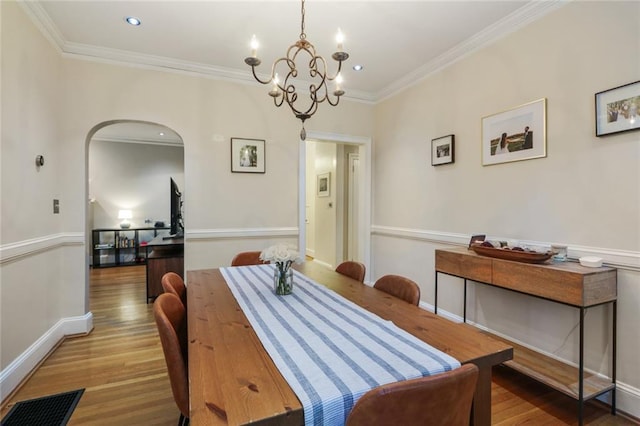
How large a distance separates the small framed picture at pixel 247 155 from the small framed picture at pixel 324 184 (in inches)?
89.5

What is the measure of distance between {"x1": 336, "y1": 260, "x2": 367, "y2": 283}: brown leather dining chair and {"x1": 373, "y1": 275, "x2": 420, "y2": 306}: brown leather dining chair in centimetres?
22

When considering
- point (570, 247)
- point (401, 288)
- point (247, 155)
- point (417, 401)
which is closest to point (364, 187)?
point (247, 155)

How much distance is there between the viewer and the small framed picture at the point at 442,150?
9.97 ft

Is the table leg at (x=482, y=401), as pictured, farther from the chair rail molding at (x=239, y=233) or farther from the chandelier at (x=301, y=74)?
the chair rail molding at (x=239, y=233)

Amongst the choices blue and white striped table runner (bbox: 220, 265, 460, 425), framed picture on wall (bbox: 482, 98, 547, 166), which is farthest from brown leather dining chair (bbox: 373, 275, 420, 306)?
framed picture on wall (bbox: 482, 98, 547, 166)

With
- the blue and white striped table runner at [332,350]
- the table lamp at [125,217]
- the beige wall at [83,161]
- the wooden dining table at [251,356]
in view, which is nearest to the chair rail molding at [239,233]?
the beige wall at [83,161]

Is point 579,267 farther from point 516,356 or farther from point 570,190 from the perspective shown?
point 516,356

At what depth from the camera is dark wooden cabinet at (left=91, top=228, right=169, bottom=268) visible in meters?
5.97

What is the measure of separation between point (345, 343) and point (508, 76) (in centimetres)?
261

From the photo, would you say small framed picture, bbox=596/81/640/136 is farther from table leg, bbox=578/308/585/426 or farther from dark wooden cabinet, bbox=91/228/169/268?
dark wooden cabinet, bbox=91/228/169/268

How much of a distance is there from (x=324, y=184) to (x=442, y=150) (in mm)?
3037

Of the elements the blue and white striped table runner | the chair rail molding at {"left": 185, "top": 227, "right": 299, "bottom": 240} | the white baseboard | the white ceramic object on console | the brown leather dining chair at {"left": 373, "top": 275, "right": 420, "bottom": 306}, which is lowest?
the white baseboard

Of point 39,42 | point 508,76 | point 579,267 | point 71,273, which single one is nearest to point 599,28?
point 508,76

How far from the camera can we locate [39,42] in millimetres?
2438
